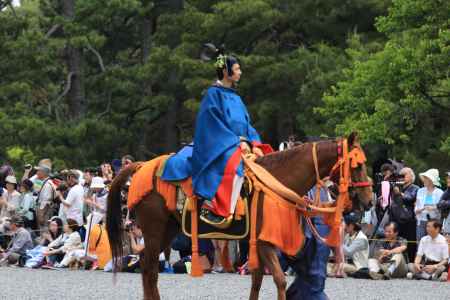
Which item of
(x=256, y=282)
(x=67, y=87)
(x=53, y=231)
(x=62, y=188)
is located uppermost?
(x=67, y=87)

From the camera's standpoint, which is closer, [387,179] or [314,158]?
[314,158]

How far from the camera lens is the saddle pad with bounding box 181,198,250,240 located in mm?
9680

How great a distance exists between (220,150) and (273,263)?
1.09m

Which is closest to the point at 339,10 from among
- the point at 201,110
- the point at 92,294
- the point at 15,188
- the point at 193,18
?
the point at 193,18

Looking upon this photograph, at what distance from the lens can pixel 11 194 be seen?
18953 mm

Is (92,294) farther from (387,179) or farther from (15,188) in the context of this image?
(15,188)

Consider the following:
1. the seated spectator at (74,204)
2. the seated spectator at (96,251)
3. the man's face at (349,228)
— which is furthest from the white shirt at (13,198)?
the man's face at (349,228)

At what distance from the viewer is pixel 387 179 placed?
15672 millimetres

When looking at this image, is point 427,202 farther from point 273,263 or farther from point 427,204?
point 273,263

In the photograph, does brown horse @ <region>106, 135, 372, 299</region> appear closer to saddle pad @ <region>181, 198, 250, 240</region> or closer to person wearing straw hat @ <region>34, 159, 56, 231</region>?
saddle pad @ <region>181, 198, 250, 240</region>

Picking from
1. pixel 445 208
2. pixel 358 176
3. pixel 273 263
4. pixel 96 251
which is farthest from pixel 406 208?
pixel 273 263

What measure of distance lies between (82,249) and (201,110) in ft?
25.4

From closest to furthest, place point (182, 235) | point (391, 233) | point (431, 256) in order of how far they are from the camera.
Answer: point (182, 235) < point (431, 256) < point (391, 233)

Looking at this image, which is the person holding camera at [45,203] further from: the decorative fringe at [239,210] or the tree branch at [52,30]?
the tree branch at [52,30]
